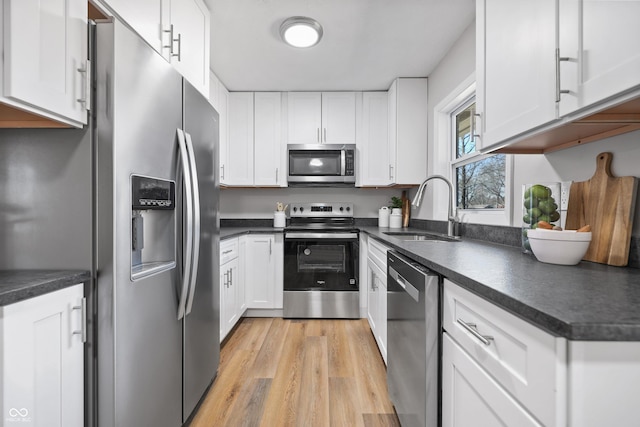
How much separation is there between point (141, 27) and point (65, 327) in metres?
1.21

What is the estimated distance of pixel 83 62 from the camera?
1.01 m

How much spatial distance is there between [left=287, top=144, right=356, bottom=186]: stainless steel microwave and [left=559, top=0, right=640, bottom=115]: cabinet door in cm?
241

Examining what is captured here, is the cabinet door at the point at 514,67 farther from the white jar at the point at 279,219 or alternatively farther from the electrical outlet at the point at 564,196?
the white jar at the point at 279,219

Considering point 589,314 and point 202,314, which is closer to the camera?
point 589,314

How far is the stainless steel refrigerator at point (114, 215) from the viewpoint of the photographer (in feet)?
3.31

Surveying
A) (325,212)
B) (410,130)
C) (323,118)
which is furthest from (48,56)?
(325,212)

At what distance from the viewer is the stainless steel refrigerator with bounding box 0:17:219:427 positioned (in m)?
1.01

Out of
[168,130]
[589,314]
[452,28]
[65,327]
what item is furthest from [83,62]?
[452,28]

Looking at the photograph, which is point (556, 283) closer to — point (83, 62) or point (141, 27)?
point (83, 62)

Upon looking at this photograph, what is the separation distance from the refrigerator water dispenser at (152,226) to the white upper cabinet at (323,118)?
7.19ft

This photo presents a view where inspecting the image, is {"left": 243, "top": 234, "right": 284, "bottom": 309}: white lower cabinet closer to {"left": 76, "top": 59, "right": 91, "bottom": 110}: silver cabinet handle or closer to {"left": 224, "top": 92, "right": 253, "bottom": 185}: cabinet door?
{"left": 224, "top": 92, "right": 253, "bottom": 185}: cabinet door

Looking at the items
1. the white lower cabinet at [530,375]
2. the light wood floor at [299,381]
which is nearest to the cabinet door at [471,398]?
the white lower cabinet at [530,375]

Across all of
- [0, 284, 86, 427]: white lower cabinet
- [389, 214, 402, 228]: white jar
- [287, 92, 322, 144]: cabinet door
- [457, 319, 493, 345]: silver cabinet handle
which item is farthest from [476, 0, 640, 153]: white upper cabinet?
[287, 92, 322, 144]: cabinet door

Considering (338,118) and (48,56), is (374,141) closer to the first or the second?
(338,118)
